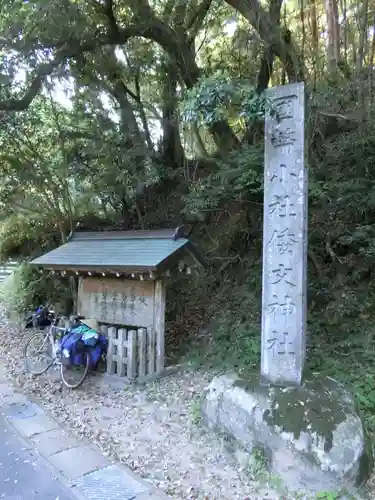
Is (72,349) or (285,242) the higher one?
(285,242)

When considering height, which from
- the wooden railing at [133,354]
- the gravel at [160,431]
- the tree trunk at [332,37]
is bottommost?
the gravel at [160,431]

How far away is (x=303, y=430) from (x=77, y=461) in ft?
7.68

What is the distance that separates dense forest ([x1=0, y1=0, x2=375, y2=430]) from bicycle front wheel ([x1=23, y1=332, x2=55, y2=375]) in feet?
7.76

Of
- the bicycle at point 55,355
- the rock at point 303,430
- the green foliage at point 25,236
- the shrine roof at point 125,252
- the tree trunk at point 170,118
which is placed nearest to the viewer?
the rock at point 303,430

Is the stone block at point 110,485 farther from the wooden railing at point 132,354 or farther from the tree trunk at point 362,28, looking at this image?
the tree trunk at point 362,28

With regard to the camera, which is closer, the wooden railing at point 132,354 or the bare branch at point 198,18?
the wooden railing at point 132,354

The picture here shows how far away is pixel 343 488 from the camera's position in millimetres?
3648

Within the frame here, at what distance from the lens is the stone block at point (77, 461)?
A: 13.0 ft

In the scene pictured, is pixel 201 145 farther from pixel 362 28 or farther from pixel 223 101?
pixel 223 101

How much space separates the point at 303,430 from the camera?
3.89 meters

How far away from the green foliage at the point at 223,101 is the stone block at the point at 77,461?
4.02 m

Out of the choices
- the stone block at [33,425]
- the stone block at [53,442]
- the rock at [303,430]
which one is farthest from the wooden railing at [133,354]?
the rock at [303,430]

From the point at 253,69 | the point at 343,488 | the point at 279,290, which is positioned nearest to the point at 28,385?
the point at 279,290

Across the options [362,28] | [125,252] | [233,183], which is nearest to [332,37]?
[362,28]
